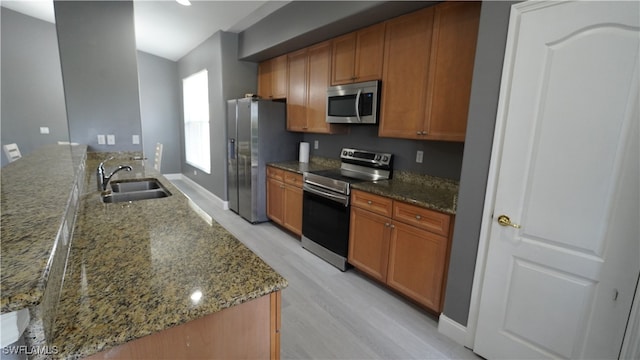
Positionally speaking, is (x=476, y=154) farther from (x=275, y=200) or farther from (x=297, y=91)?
(x=275, y=200)

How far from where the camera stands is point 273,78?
4.20 metres

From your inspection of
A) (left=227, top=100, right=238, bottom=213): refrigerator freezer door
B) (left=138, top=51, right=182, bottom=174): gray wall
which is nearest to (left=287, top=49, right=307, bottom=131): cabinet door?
(left=227, top=100, right=238, bottom=213): refrigerator freezer door

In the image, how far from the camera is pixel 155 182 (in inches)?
89.3

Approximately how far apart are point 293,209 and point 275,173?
0.59m

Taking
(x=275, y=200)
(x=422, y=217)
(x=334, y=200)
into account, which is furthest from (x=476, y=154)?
(x=275, y=200)

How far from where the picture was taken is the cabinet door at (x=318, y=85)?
3240 mm

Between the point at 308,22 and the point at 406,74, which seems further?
the point at 308,22

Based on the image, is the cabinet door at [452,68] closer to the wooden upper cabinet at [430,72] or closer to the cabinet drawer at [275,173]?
the wooden upper cabinet at [430,72]

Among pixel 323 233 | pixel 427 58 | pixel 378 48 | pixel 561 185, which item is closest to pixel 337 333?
pixel 323 233

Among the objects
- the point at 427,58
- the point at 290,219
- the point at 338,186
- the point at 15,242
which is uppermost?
the point at 427,58

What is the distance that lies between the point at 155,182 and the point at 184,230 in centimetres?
122

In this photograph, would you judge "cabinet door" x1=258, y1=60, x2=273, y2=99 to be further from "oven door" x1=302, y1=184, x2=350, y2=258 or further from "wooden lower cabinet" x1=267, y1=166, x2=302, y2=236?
"oven door" x1=302, y1=184, x2=350, y2=258

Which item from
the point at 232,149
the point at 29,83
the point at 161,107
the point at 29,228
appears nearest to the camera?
the point at 29,228

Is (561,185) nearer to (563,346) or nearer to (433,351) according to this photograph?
(563,346)
